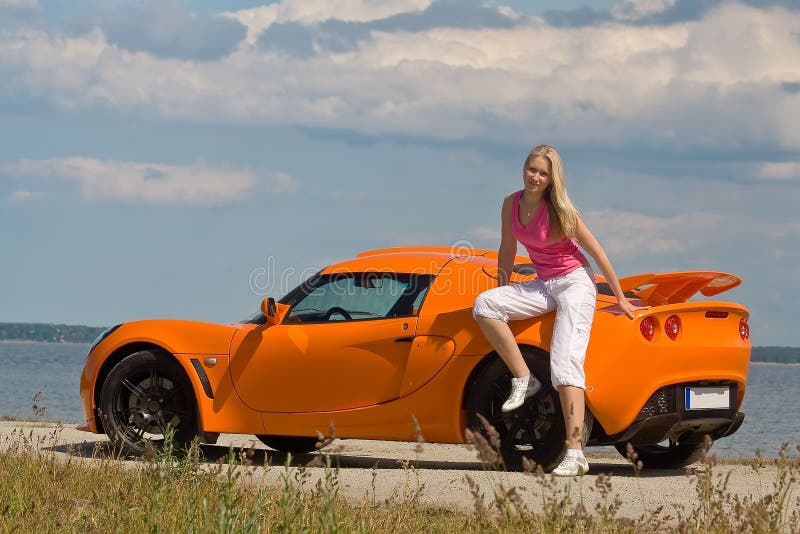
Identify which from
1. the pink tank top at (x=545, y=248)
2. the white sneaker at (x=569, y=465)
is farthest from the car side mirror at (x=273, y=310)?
the white sneaker at (x=569, y=465)

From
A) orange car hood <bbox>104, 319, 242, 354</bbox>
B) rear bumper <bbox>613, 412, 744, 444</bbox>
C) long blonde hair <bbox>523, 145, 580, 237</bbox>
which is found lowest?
rear bumper <bbox>613, 412, 744, 444</bbox>

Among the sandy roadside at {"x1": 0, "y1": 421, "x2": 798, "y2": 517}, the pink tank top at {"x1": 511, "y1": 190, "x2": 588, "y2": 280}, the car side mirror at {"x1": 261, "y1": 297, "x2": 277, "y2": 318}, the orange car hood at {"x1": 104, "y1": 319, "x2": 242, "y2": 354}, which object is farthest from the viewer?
the orange car hood at {"x1": 104, "y1": 319, "x2": 242, "y2": 354}

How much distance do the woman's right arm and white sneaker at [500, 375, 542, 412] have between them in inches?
34.4

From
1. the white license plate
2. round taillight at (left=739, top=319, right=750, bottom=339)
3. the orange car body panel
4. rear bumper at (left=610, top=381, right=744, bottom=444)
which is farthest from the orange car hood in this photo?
round taillight at (left=739, top=319, right=750, bottom=339)

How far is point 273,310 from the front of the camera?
31.2ft

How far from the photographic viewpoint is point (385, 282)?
370 inches

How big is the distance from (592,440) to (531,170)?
1.87 m

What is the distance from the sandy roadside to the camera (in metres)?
7.36

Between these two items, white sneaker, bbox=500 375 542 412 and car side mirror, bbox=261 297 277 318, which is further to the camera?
car side mirror, bbox=261 297 277 318

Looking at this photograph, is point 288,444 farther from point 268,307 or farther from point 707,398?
point 707,398

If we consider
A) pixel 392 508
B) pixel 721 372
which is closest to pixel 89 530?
pixel 392 508

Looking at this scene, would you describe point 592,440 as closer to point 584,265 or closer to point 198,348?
point 584,265

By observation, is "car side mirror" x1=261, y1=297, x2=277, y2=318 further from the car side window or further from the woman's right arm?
the woman's right arm

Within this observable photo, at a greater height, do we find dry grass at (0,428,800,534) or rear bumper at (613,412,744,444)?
rear bumper at (613,412,744,444)
